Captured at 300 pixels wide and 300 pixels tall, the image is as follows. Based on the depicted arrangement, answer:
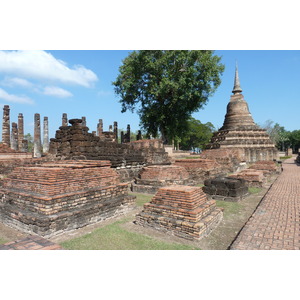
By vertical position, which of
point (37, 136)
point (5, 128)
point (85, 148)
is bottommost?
point (85, 148)

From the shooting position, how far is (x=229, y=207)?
21.0ft

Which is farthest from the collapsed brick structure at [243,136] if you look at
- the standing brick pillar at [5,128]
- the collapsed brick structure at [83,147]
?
the standing brick pillar at [5,128]

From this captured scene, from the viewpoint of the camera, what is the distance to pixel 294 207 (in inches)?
234

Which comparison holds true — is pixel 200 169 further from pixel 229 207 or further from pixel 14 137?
pixel 14 137

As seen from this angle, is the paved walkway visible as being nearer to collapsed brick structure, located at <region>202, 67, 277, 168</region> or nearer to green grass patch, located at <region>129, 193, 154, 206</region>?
green grass patch, located at <region>129, 193, 154, 206</region>

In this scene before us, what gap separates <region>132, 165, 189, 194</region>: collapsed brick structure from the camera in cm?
843

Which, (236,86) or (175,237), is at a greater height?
(236,86)

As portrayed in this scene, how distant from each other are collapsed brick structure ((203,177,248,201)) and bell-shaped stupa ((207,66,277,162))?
1555cm

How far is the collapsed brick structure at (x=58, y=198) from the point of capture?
13.8 feet

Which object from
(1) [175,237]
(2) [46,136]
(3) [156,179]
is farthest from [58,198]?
(2) [46,136]

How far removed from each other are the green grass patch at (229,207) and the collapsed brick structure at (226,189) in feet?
0.96

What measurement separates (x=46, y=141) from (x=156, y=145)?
18.7 meters

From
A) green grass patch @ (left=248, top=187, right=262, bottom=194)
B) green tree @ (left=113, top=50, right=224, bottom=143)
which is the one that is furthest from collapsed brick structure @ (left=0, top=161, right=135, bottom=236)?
green tree @ (left=113, top=50, right=224, bottom=143)

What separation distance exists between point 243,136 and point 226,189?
20202 millimetres
